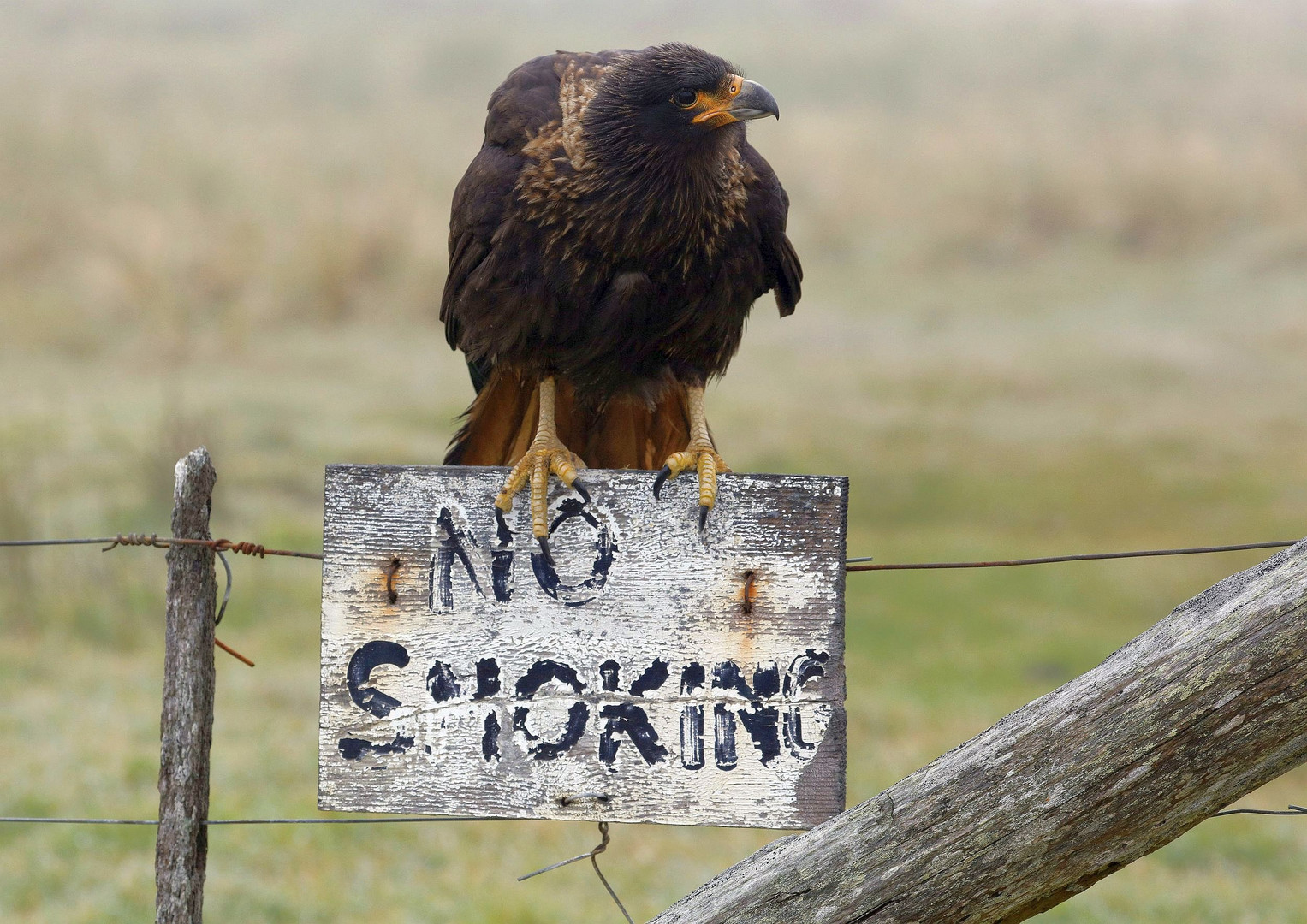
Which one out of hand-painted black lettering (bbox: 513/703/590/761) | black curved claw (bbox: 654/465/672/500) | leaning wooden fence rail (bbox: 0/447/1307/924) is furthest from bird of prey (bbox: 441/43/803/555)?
leaning wooden fence rail (bbox: 0/447/1307/924)

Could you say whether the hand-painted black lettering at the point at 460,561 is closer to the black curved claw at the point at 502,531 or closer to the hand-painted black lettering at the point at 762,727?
the black curved claw at the point at 502,531

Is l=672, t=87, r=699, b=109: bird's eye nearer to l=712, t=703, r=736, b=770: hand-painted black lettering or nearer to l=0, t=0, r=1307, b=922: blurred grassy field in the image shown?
l=712, t=703, r=736, b=770: hand-painted black lettering

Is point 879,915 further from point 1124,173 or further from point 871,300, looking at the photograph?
point 1124,173

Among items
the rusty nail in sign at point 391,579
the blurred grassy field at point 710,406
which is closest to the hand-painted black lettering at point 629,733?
the rusty nail in sign at point 391,579

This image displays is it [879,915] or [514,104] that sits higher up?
[514,104]

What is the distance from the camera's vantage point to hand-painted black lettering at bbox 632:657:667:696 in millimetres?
1823

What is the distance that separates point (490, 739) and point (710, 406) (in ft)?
32.0

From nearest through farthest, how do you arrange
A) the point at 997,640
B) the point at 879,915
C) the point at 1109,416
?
the point at 879,915 → the point at 997,640 → the point at 1109,416

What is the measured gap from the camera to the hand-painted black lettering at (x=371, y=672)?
182cm

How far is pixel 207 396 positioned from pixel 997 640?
729 cm

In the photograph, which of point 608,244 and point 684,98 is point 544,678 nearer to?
point 608,244

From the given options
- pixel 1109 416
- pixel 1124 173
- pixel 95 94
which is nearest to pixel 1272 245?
pixel 1124 173

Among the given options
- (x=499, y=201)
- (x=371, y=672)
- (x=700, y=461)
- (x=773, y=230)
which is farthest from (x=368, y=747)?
(x=773, y=230)

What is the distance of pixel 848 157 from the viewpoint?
22984 millimetres
